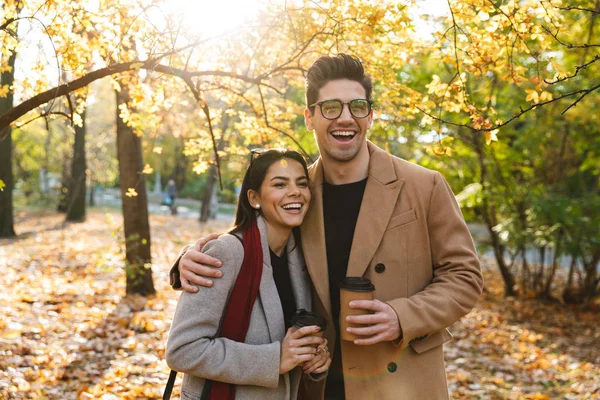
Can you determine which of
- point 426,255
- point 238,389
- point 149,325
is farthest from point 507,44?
point 149,325

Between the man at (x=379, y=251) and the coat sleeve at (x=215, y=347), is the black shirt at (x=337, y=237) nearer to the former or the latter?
the man at (x=379, y=251)

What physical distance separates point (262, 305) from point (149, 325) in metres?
4.89

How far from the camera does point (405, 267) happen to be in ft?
8.20

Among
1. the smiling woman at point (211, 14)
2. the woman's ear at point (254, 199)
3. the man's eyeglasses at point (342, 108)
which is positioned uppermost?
the smiling woman at point (211, 14)

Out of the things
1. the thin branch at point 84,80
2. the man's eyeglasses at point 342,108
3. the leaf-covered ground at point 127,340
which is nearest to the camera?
the man's eyeglasses at point 342,108

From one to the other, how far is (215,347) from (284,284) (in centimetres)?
52

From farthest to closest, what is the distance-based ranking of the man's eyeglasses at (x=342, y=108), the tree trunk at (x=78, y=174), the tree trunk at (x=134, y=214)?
the tree trunk at (x=78, y=174)
the tree trunk at (x=134, y=214)
the man's eyeglasses at (x=342, y=108)

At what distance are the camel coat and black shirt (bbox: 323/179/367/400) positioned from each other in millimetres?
65

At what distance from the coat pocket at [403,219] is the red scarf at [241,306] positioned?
→ 68 centimetres

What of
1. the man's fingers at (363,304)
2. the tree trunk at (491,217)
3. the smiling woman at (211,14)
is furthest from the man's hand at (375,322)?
the tree trunk at (491,217)

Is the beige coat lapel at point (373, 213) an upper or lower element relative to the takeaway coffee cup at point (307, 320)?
upper

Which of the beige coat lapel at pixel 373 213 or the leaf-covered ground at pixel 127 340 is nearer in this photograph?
the beige coat lapel at pixel 373 213

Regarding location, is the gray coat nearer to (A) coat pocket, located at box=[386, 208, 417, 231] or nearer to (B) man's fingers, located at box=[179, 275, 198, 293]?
(B) man's fingers, located at box=[179, 275, 198, 293]

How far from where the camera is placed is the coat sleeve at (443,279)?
2.30 m
